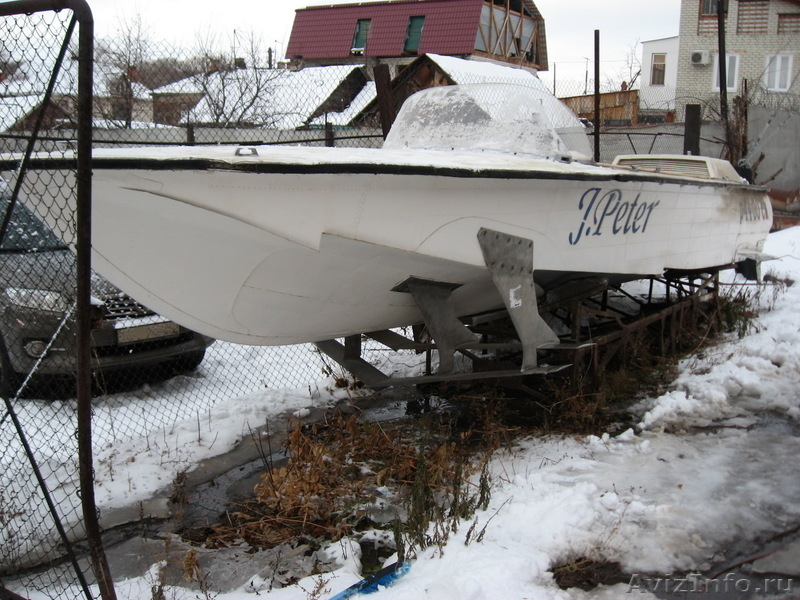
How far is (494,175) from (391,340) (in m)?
1.44

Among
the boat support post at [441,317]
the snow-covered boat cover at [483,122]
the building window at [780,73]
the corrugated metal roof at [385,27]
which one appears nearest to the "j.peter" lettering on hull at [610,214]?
the snow-covered boat cover at [483,122]

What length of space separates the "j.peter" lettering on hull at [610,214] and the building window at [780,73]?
87.0 feet

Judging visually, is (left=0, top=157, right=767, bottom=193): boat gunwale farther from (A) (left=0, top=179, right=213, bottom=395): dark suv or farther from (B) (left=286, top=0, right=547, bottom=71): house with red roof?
(B) (left=286, top=0, right=547, bottom=71): house with red roof

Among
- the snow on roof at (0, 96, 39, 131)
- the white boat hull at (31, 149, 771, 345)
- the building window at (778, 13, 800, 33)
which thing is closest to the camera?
the white boat hull at (31, 149, 771, 345)

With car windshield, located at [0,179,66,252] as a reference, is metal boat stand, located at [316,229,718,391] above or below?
below

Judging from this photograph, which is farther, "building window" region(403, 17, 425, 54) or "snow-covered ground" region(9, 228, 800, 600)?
"building window" region(403, 17, 425, 54)

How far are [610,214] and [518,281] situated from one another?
0.97 meters

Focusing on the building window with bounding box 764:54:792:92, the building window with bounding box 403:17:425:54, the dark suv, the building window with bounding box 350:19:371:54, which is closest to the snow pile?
the dark suv

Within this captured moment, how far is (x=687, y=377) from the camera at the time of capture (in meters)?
5.27

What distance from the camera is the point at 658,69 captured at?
1363 inches

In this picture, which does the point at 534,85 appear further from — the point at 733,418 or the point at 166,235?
the point at 166,235

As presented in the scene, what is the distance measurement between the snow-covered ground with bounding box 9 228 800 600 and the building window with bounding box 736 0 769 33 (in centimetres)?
2606

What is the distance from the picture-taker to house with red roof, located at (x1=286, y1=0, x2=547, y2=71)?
87.7 feet

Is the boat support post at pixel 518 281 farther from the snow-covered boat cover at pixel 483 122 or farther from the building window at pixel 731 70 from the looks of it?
the building window at pixel 731 70
